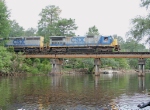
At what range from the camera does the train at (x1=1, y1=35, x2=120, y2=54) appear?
54594mm

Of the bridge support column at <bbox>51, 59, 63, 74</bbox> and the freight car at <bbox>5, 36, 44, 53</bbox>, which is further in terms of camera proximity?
the freight car at <bbox>5, 36, 44, 53</bbox>

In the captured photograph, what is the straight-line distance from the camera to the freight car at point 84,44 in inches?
2143

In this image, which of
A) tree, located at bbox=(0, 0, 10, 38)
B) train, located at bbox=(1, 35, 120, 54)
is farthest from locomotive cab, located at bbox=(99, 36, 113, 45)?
tree, located at bbox=(0, 0, 10, 38)

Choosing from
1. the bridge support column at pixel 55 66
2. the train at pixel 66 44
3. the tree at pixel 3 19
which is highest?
the tree at pixel 3 19

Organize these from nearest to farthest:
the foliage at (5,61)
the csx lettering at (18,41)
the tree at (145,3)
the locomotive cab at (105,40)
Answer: the tree at (145,3) < the foliage at (5,61) < the locomotive cab at (105,40) < the csx lettering at (18,41)

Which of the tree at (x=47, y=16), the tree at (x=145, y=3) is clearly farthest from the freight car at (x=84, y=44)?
the tree at (x=145, y=3)

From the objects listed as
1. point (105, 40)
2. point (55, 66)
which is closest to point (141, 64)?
point (105, 40)

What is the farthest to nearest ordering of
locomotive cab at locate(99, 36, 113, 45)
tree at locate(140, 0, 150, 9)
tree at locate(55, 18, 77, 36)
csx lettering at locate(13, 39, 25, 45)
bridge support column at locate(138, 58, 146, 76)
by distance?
tree at locate(55, 18, 77, 36) → csx lettering at locate(13, 39, 25, 45) → locomotive cab at locate(99, 36, 113, 45) → bridge support column at locate(138, 58, 146, 76) → tree at locate(140, 0, 150, 9)

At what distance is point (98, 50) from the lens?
54.7 m

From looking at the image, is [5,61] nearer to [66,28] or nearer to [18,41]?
[18,41]

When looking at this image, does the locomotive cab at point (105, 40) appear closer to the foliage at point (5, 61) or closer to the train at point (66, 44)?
the train at point (66, 44)

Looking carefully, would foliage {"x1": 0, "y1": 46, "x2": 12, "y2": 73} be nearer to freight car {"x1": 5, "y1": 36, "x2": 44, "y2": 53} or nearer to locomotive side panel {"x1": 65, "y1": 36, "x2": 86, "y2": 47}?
freight car {"x1": 5, "y1": 36, "x2": 44, "y2": 53}

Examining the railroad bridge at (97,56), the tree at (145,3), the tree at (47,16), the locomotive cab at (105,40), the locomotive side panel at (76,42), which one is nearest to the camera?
the tree at (145,3)

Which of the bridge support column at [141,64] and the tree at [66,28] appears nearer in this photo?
the bridge support column at [141,64]
